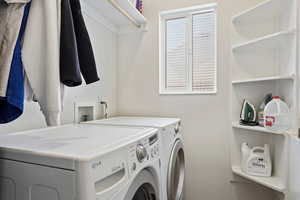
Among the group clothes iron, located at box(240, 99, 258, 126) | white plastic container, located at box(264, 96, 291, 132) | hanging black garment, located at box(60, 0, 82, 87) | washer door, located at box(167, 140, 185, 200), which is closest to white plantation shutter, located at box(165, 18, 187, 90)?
clothes iron, located at box(240, 99, 258, 126)

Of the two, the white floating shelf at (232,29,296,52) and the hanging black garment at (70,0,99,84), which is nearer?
the hanging black garment at (70,0,99,84)

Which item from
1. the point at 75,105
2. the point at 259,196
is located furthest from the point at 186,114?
the point at 75,105

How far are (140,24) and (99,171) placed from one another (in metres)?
1.93

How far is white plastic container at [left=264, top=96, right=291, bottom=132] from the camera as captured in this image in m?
1.31

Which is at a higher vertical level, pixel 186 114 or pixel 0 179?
pixel 186 114

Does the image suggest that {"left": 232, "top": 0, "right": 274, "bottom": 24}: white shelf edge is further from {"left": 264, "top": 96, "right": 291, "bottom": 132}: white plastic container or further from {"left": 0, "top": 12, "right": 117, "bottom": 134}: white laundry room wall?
{"left": 0, "top": 12, "right": 117, "bottom": 134}: white laundry room wall

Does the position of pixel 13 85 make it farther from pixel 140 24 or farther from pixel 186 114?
pixel 140 24

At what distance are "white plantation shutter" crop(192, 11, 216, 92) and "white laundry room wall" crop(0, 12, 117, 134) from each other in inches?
38.9

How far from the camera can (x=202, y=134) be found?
6.33 ft

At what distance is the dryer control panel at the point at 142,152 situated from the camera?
0.79 m

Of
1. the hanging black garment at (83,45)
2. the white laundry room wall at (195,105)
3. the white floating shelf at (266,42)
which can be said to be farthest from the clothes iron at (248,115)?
the hanging black garment at (83,45)

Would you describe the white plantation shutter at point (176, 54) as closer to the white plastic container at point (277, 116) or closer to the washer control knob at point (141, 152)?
the white plastic container at point (277, 116)

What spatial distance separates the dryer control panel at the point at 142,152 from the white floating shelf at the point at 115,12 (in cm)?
122

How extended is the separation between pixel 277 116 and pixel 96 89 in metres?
1.65
